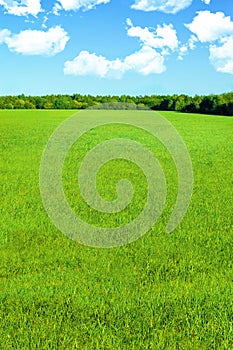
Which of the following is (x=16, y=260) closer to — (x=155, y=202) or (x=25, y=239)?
(x=25, y=239)

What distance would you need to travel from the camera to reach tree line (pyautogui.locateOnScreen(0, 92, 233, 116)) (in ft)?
235

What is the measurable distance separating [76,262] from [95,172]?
7.09 m

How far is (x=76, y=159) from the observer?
1592 centimetres

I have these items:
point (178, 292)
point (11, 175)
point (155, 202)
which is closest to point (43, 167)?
point (11, 175)

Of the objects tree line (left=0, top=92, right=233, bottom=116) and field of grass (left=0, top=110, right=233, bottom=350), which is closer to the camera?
field of grass (left=0, top=110, right=233, bottom=350)

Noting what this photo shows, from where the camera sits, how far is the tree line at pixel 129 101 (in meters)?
71.6

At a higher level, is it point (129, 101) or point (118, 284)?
point (129, 101)

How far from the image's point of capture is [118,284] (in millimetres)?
5004

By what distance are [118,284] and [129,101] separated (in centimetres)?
8073

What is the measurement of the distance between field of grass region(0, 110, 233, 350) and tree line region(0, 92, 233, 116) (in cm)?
6487

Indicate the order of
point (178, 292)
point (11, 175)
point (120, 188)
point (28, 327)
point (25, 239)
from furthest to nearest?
point (11, 175) < point (120, 188) < point (25, 239) < point (178, 292) < point (28, 327)

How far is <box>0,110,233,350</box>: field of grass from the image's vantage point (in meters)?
4.02

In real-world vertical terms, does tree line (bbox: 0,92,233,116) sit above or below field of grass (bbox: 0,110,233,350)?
above

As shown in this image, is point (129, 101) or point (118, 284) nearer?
point (118, 284)
